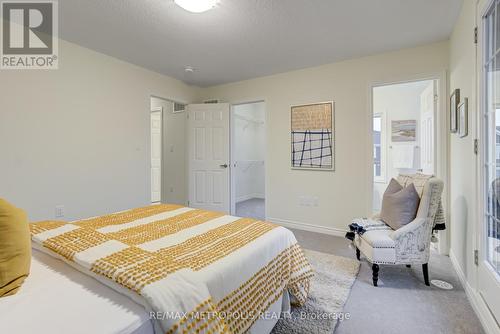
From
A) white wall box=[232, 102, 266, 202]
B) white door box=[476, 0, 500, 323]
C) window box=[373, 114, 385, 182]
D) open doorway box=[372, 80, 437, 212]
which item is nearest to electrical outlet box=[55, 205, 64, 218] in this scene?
white wall box=[232, 102, 266, 202]

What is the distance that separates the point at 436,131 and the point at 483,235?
5.14ft

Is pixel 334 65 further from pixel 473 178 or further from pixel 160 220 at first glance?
pixel 160 220

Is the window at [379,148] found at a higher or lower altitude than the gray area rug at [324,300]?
higher

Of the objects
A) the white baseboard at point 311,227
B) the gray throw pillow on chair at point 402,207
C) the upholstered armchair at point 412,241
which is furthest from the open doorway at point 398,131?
the upholstered armchair at point 412,241

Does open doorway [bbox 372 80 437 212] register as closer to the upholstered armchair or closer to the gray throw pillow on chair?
the gray throw pillow on chair

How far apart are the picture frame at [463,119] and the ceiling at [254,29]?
35.2 inches

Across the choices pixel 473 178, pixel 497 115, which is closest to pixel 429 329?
pixel 473 178

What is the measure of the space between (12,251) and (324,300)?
6.00 feet

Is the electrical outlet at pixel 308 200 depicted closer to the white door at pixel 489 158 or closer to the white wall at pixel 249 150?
the white door at pixel 489 158

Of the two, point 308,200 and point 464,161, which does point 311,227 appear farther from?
point 464,161

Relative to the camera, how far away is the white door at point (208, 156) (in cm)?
418

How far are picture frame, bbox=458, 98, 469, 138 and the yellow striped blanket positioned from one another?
171 centimetres

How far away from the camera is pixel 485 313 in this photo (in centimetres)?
152

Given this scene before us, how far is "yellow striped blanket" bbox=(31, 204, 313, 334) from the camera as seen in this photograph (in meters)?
0.82
